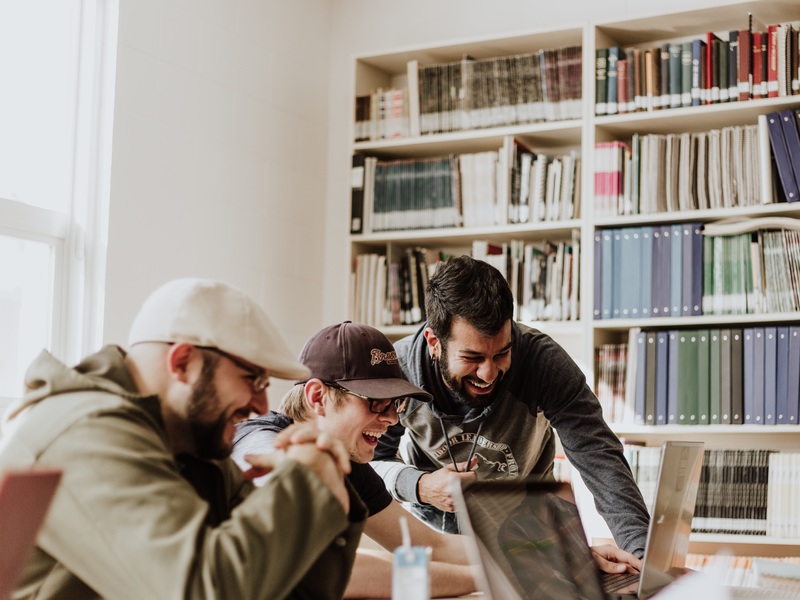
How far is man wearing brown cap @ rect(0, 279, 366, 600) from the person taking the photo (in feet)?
3.42

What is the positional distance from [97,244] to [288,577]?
7.38 feet

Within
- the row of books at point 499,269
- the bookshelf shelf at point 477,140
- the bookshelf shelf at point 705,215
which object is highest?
the bookshelf shelf at point 477,140

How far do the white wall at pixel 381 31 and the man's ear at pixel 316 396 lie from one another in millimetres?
2011

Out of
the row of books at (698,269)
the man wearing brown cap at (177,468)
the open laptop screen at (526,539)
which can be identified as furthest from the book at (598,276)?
the man wearing brown cap at (177,468)

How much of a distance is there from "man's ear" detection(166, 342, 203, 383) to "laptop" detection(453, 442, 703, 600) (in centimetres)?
37

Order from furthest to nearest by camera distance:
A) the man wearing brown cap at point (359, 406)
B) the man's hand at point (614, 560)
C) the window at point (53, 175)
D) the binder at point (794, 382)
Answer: the binder at point (794, 382) < the window at point (53, 175) < the man wearing brown cap at point (359, 406) < the man's hand at point (614, 560)

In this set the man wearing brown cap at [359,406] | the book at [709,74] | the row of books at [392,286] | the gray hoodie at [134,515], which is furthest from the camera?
the row of books at [392,286]

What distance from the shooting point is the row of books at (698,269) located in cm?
329

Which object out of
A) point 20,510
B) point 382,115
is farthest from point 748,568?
point 20,510

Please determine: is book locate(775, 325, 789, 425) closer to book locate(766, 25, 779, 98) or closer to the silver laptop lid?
book locate(766, 25, 779, 98)

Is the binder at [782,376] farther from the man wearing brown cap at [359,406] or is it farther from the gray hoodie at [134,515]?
the gray hoodie at [134,515]

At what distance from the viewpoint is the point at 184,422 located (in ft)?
4.02

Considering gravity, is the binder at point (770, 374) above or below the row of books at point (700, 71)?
below

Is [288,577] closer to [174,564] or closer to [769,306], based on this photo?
[174,564]
